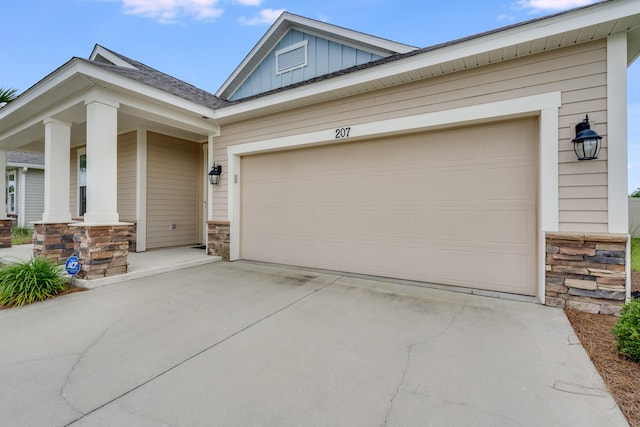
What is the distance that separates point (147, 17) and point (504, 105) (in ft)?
34.6

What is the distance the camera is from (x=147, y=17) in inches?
354

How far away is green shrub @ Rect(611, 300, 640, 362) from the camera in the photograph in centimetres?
221

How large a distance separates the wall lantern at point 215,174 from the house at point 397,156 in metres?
0.03

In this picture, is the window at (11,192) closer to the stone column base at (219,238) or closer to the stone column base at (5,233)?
the stone column base at (5,233)

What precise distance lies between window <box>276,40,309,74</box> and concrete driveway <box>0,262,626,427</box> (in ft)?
18.6

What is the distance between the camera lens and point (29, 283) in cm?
379

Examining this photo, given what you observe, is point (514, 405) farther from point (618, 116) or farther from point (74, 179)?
point (74, 179)

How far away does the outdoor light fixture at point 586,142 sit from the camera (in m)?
3.12

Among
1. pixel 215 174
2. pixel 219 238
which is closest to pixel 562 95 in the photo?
pixel 215 174

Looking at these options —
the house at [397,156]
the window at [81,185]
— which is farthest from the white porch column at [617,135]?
the window at [81,185]

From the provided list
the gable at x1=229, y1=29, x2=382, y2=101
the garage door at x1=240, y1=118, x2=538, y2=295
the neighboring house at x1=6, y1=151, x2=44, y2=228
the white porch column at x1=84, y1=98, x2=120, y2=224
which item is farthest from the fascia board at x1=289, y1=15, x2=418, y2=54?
the neighboring house at x1=6, y1=151, x2=44, y2=228

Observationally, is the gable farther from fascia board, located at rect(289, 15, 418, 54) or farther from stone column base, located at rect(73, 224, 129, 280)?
stone column base, located at rect(73, 224, 129, 280)

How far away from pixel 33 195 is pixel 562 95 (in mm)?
18035

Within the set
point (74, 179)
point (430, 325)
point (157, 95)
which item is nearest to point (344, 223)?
point (430, 325)
